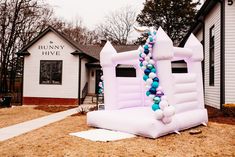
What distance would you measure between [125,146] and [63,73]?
12.5 metres

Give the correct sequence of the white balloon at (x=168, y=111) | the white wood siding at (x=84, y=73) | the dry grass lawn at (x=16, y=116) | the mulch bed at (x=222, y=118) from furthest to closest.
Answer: the white wood siding at (x=84, y=73) → the dry grass lawn at (x=16, y=116) → the mulch bed at (x=222, y=118) → the white balloon at (x=168, y=111)

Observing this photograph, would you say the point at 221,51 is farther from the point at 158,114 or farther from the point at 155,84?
the point at 158,114

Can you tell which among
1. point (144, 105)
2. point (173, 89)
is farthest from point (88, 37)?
point (173, 89)

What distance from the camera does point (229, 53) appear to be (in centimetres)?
1044

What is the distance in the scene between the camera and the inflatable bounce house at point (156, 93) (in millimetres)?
6520

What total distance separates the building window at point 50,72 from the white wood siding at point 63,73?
22 centimetres

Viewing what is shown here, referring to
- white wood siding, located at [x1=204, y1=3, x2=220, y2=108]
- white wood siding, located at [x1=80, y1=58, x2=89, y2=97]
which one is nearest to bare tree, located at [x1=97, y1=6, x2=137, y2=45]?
white wood siding, located at [x1=80, y1=58, x2=89, y2=97]

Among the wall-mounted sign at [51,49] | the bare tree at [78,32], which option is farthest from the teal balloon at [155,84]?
the bare tree at [78,32]

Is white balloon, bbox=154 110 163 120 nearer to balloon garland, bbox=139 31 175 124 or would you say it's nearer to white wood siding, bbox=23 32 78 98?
balloon garland, bbox=139 31 175 124

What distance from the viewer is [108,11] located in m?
40.3

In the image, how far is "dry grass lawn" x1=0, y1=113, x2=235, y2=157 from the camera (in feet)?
16.9

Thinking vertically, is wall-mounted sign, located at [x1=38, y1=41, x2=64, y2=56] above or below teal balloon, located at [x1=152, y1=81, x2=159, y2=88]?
above

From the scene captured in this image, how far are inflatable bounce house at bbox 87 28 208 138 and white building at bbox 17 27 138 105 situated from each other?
8.93 m

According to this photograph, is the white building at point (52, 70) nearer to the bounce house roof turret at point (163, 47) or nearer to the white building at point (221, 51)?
the white building at point (221, 51)
